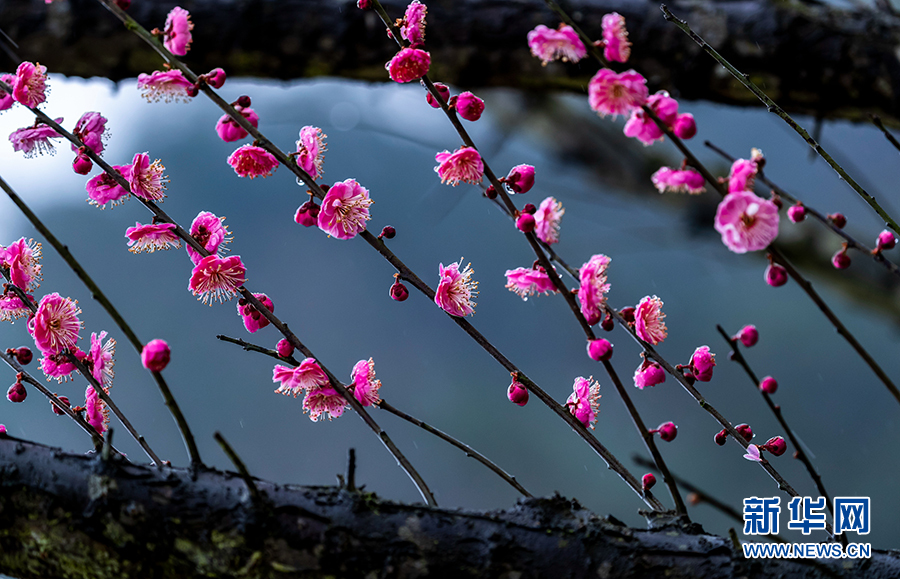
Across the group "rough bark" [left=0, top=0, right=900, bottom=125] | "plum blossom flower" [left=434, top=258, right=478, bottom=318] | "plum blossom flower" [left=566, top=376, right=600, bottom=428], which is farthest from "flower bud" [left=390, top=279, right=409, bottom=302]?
"rough bark" [left=0, top=0, right=900, bottom=125]

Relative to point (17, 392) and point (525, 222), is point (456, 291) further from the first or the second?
point (17, 392)

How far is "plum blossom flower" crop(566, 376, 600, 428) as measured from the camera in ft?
1.38

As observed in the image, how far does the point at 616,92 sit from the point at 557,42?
0.04 metres

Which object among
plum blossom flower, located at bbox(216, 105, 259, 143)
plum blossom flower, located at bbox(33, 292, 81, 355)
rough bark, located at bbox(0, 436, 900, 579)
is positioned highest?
plum blossom flower, located at bbox(216, 105, 259, 143)

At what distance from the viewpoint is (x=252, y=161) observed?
0.37 m

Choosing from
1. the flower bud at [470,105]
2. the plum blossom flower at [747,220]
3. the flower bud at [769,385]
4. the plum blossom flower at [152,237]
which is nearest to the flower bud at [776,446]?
the flower bud at [769,385]

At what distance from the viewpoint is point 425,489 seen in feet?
1.16

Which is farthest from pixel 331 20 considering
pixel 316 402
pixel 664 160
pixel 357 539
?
pixel 664 160

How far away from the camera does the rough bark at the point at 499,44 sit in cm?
84

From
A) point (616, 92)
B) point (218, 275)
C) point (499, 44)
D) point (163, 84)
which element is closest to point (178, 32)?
point (163, 84)

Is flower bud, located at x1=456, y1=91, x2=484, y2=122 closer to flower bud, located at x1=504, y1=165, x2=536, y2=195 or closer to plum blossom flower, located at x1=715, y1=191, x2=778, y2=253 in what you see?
flower bud, located at x1=504, y1=165, x2=536, y2=195

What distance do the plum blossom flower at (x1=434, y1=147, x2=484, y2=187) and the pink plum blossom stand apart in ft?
0.53

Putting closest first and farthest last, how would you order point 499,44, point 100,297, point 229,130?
1. point 100,297
2. point 229,130
3. point 499,44

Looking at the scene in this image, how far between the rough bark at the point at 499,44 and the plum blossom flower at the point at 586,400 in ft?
1.86
